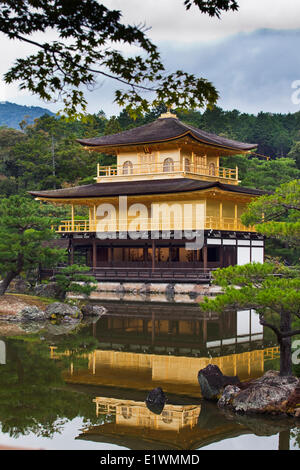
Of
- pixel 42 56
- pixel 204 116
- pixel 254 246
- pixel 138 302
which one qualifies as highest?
pixel 204 116

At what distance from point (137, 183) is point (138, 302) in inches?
464

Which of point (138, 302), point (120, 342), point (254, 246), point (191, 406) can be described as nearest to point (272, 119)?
point (254, 246)

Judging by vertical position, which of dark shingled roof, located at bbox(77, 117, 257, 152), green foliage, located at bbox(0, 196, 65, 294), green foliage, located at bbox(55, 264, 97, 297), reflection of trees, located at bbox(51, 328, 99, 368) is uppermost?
dark shingled roof, located at bbox(77, 117, 257, 152)

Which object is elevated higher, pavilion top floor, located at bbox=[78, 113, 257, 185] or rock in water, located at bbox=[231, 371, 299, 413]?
pavilion top floor, located at bbox=[78, 113, 257, 185]

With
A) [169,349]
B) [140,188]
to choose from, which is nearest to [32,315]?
[169,349]

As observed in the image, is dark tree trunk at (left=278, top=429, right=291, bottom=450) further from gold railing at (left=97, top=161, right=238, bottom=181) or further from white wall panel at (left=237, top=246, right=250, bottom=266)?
gold railing at (left=97, top=161, right=238, bottom=181)

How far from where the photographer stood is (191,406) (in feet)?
33.9

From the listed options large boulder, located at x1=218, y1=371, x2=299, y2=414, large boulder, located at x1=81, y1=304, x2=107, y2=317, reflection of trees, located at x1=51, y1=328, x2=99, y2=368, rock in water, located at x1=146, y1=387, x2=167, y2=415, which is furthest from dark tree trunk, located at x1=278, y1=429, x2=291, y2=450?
large boulder, located at x1=81, y1=304, x2=107, y2=317

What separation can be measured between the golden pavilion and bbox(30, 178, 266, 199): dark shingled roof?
0.19 feet

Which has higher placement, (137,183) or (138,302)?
(137,183)

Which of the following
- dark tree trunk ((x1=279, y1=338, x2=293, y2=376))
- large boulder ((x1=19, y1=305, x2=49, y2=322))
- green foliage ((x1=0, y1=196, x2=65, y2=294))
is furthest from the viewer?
green foliage ((x1=0, y1=196, x2=65, y2=294))

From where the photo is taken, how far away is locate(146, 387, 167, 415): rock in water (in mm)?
10305

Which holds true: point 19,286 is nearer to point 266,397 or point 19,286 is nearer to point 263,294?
point 266,397
